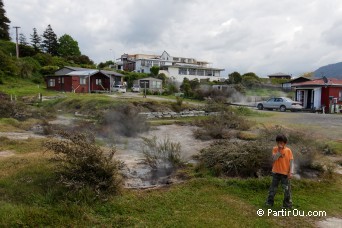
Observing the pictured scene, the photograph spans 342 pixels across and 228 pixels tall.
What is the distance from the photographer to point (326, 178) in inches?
317

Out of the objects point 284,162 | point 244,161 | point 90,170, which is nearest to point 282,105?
point 244,161

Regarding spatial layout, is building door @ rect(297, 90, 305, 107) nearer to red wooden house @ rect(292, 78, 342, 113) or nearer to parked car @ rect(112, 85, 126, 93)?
red wooden house @ rect(292, 78, 342, 113)

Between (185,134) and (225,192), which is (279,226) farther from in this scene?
(185,134)

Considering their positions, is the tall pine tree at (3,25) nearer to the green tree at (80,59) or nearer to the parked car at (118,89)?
the green tree at (80,59)

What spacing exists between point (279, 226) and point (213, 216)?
1.08 m

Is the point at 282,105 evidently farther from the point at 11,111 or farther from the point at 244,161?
the point at 244,161

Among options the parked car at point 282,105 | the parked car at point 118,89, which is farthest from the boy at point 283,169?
the parked car at point 118,89

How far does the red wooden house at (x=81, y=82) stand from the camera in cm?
4184

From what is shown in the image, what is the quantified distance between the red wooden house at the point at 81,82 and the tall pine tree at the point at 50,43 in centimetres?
2792

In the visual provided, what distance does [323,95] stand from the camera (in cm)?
3019

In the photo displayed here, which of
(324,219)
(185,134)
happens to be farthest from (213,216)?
(185,134)

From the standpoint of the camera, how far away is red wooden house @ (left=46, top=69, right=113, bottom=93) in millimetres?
41844

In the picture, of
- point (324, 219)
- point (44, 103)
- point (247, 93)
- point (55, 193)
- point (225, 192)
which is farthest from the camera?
point (247, 93)

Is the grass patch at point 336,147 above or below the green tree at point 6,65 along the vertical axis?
below
